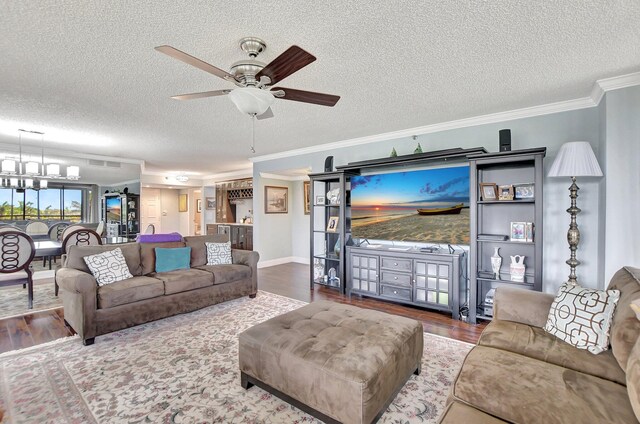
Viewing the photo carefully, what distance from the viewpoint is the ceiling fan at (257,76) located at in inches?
67.9

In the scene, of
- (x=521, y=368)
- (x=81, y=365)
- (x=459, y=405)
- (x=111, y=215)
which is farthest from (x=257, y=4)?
(x=111, y=215)

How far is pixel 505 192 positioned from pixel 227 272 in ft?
12.0

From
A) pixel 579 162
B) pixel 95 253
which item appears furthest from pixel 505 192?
pixel 95 253

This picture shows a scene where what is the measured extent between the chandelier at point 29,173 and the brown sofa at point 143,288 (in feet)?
7.35

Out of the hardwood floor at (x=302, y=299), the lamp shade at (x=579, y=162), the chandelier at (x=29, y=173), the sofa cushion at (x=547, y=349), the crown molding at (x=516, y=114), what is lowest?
the hardwood floor at (x=302, y=299)

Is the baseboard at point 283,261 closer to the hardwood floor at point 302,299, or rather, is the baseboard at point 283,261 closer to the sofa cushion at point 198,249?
the hardwood floor at point 302,299

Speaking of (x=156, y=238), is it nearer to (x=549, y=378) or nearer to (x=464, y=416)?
(x=464, y=416)

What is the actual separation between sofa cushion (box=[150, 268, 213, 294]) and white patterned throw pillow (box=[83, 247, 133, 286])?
0.36m

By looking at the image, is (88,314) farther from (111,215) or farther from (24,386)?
(111,215)

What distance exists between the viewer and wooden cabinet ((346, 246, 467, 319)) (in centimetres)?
360

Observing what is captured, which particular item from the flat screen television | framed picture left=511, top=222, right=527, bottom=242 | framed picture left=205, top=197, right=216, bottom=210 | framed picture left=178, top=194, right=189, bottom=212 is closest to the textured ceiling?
framed picture left=511, top=222, right=527, bottom=242

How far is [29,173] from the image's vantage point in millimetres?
4828

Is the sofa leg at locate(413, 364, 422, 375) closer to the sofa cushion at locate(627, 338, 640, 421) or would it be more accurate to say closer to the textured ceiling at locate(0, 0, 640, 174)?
the sofa cushion at locate(627, 338, 640, 421)

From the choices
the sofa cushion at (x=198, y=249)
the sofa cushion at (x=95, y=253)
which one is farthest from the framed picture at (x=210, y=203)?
the sofa cushion at (x=95, y=253)
